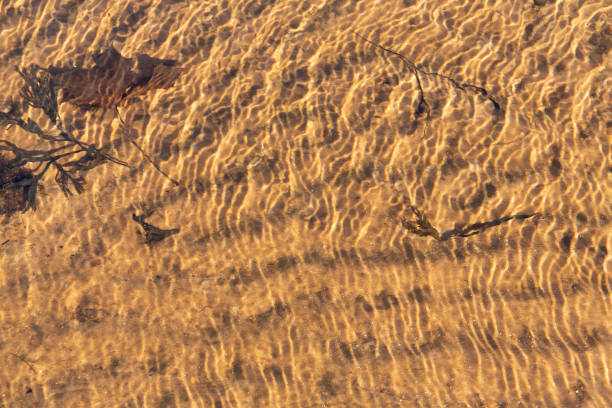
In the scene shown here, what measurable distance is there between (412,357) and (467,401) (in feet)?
2.37

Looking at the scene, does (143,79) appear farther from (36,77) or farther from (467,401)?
(467,401)

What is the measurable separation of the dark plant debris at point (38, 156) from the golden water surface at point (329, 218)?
0.18 metres

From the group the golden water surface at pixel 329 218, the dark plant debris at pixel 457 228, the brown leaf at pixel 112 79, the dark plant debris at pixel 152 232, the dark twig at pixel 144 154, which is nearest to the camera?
the golden water surface at pixel 329 218

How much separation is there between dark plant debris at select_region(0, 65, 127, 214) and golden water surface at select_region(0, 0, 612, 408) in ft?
0.58

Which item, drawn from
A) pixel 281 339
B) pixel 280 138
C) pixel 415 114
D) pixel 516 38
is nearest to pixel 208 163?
pixel 280 138

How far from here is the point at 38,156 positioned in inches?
221

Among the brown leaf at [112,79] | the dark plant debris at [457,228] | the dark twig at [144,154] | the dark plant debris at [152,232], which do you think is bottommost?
the dark plant debris at [457,228]

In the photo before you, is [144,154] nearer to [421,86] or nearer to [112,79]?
[112,79]

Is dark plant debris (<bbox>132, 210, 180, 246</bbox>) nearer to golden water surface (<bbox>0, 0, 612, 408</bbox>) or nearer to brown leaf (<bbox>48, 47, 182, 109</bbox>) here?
golden water surface (<bbox>0, 0, 612, 408</bbox>)

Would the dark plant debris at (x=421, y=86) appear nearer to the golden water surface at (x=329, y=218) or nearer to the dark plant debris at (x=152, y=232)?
the golden water surface at (x=329, y=218)

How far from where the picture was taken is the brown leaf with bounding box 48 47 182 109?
5.92 metres

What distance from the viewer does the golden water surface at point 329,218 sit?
4438 millimetres

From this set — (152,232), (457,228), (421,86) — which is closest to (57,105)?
(152,232)

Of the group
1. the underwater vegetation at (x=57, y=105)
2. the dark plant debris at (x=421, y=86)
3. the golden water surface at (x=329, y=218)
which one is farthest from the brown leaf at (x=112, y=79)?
the dark plant debris at (x=421, y=86)
